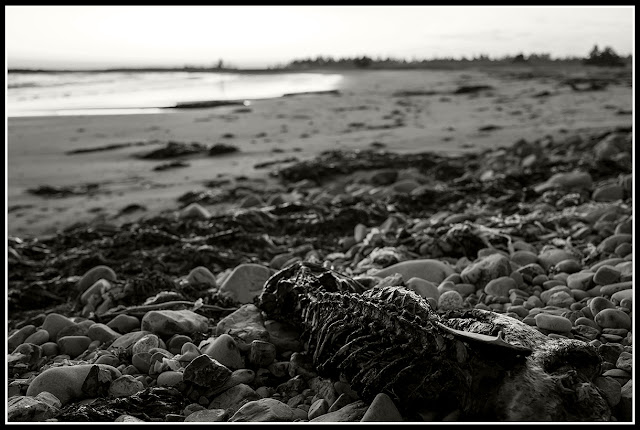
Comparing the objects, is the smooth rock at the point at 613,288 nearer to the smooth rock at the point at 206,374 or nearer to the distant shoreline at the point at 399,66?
the smooth rock at the point at 206,374

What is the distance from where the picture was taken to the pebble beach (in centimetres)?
227

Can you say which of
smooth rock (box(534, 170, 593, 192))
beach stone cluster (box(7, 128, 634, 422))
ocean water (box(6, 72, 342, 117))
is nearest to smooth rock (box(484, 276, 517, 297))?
beach stone cluster (box(7, 128, 634, 422))

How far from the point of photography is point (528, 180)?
6125 millimetres

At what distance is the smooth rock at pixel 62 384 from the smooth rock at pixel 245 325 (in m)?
0.65

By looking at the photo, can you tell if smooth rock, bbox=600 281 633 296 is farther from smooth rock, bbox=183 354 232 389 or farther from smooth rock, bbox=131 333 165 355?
smooth rock, bbox=131 333 165 355

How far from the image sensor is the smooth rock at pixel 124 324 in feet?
10.1

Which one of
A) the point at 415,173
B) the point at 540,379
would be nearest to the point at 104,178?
the point at 415,173

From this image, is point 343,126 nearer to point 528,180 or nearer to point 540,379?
point 528,180

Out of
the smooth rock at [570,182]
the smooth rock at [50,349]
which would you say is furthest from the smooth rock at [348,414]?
the smooth rock at [570,182]

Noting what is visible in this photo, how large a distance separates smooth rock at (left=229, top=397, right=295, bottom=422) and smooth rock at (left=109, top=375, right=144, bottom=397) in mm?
501

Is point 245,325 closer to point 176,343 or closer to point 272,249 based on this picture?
point 176,343

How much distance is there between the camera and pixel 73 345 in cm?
287

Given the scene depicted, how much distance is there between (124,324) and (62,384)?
78 cm

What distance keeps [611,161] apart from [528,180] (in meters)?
0.87
